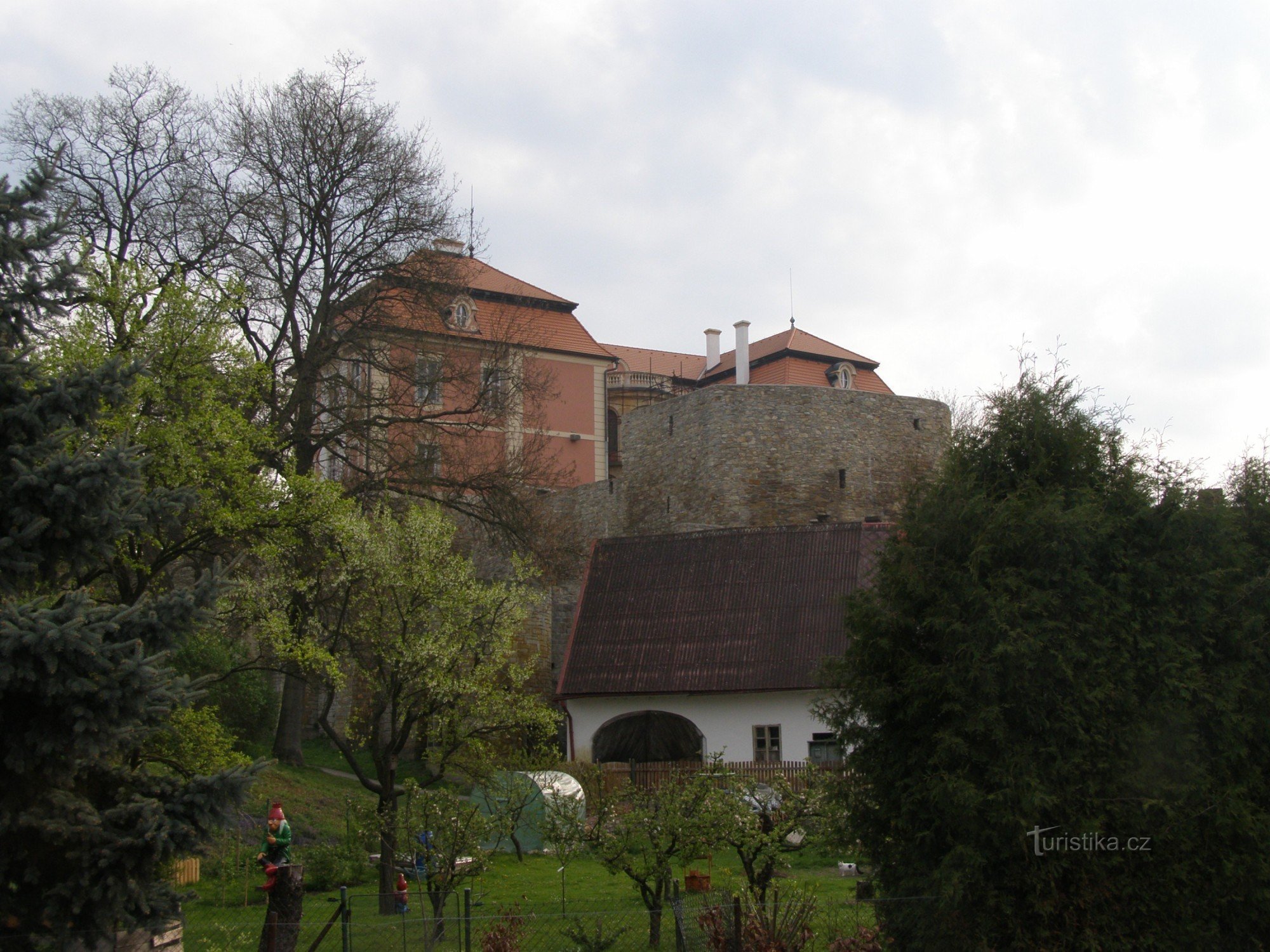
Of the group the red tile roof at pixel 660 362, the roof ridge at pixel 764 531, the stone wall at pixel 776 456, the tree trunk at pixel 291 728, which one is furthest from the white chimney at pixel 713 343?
the tree trunk at pixel 291 728

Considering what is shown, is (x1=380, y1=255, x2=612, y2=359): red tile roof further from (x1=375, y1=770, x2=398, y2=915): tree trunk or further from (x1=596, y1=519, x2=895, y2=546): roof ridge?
(x1=375, y1=770, x2=398, y2=915): tree trunk

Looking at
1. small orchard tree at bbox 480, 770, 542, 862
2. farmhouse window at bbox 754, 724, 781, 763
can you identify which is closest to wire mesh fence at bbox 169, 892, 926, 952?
small orchard tree at bbox 480, 770, 542, 862

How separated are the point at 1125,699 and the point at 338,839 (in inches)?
478

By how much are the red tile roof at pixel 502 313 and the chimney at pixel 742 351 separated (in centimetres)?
468

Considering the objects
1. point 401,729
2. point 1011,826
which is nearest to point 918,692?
point 1011,826

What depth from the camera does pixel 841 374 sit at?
40062 millimetres

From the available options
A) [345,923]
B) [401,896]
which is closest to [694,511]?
[401,896]

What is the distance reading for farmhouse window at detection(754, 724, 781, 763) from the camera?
20.6 metres

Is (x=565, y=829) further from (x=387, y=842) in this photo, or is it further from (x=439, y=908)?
(x=387, y=842)

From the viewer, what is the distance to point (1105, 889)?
23.0 feet

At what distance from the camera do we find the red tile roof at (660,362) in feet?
156

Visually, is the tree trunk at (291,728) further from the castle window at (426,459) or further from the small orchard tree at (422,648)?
the small orchard tree at (422,648)

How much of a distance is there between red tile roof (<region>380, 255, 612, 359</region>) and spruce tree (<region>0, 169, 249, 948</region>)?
1349 centimetres

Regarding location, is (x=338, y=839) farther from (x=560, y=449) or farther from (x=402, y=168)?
(x=560, y=449)
